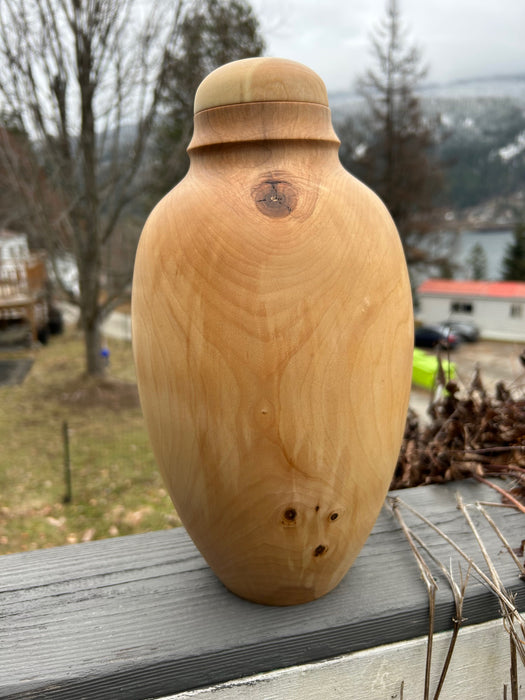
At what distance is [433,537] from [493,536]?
16 centimetres

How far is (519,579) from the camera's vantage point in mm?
1198

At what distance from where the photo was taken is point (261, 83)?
0.88 meters

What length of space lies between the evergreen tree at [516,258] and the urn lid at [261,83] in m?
24.5

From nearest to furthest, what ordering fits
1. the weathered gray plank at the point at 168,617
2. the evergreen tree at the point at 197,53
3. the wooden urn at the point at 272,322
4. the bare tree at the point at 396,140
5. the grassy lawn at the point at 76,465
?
the wooden urn at the point at 272,322 < the weathered gray plank at the point at 168,617 < the grassy lawn at the point at 76,465 < the evergreen tree at the point at 197,53 < the bare tree at the point at 396,140

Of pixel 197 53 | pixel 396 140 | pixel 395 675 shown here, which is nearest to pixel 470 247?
pixel 396 140

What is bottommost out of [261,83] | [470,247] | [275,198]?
[275,198]

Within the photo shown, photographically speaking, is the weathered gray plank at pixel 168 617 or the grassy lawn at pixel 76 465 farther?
the grassy lawn at pixel 76 465

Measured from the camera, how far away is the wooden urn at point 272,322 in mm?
832

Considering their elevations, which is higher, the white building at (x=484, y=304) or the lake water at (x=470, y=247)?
the lake water at (x=470, y=247)

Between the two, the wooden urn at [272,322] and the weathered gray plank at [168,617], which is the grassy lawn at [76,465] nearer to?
the weathered gray plank at [168,617]

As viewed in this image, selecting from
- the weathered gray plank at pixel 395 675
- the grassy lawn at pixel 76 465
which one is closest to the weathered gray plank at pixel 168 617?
the weathered gray plank at pixel 395 675

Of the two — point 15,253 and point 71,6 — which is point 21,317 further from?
point 71,6

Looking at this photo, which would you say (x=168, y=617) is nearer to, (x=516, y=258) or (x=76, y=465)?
(x=76, y=465)

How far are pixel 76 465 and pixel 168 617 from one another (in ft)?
14.2
